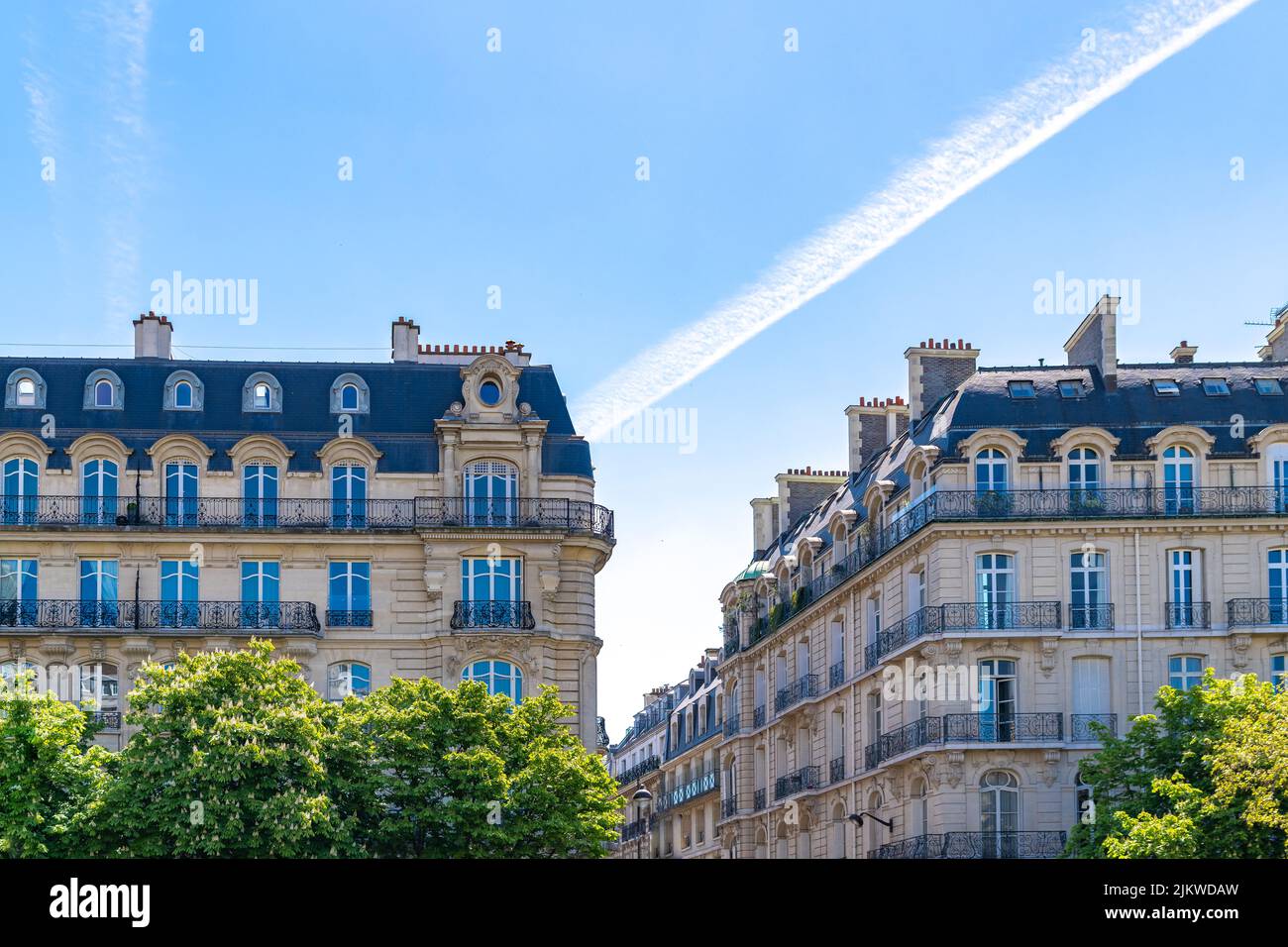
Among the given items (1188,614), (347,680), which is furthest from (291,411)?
(1188,614)

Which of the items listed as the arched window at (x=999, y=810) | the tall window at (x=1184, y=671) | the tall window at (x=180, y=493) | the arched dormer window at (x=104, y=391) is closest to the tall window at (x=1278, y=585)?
the tall window at (x=1184, y=671)

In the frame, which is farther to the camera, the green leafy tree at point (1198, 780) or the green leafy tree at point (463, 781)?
the green leafy tree at point (463, 781)

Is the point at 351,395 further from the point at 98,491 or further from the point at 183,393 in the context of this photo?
the point at 98,491

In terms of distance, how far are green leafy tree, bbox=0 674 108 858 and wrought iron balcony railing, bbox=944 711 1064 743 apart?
19.3 metres

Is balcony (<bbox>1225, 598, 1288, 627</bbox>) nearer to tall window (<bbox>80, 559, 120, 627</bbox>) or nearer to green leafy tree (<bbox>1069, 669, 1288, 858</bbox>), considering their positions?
green leafy tree (<bbox>1069, 669, 1288, 858</bbox>)

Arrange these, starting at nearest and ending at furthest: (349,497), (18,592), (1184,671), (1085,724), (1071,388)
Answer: (1085,724) < (1184,671) < (18,592) < (349,497) < (1071,388)

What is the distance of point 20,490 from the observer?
49562mm

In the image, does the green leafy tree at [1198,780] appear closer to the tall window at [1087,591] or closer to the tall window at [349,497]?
the tall window at [1087,591]

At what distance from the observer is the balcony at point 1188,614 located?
48375mm

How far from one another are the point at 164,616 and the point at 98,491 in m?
3.57

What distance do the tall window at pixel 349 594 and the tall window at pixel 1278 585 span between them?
2176 cm

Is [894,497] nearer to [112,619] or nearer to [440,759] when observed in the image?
[440,759]

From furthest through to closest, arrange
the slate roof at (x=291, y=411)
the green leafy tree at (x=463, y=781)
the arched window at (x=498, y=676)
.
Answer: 1. the slate roof at (x=291, y=411)
2. the arched window at (x=498, y=676)
3. the green leafy tree at (x=463, y=781)
